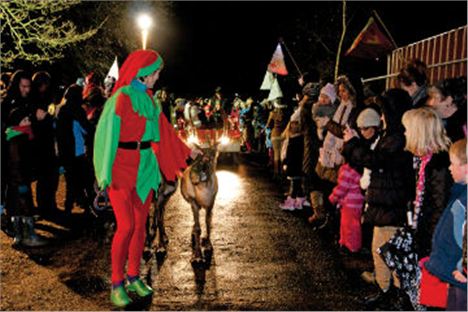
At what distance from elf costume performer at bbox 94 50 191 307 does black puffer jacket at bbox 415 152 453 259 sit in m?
2.43

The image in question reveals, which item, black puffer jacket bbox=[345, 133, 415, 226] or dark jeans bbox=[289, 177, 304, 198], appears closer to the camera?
black puffer jacket bbox=[345, 133, 415, 226]

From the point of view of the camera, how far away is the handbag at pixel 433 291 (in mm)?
4516

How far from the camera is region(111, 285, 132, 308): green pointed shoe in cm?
526

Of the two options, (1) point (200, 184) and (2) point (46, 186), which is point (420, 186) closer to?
(1) point (200, 184)

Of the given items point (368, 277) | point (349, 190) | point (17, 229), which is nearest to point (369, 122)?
point (349, 190)

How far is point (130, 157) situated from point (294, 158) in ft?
Answer: 15.6

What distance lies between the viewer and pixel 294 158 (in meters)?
9.66

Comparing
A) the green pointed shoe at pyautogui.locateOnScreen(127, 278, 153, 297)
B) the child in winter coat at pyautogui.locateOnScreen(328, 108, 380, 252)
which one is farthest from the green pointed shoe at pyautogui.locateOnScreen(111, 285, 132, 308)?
the child in winter coat at pyautogui.locateOnScreen(328, 108, 380, 252)

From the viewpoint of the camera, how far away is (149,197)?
5492 millimetres

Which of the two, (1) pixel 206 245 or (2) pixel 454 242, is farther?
(1) pixel 206 245

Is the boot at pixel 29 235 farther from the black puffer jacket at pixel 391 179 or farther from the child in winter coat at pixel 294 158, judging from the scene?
the black puffer jacket at pixel 391 179

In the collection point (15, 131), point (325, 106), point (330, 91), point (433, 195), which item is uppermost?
point (330, 91)

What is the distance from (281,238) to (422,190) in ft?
11.2

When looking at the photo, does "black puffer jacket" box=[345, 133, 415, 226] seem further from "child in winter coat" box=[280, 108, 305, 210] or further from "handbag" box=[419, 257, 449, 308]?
"child in winter coat" box=[280, 108, 305, 210]
